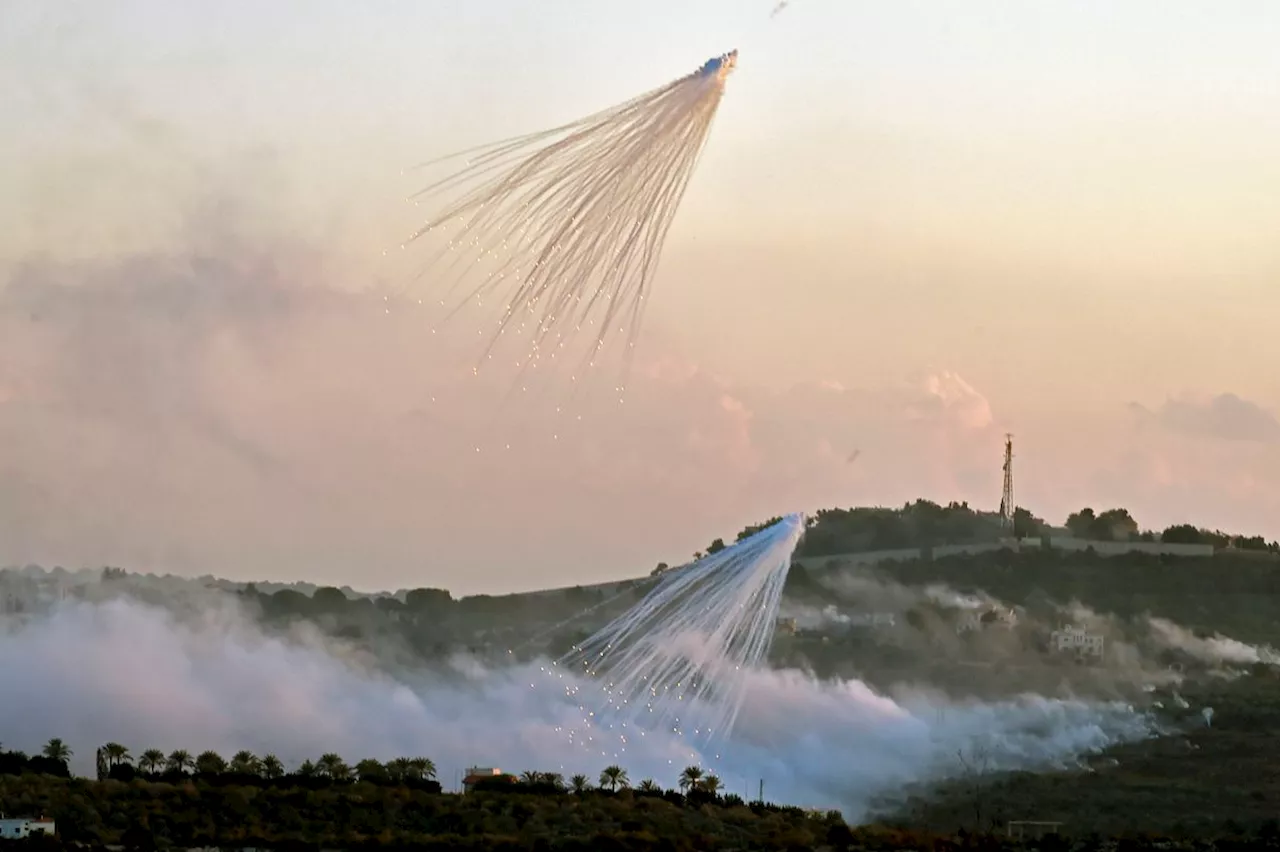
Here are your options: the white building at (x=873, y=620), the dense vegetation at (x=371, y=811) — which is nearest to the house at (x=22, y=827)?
the dense vegetation at (x=371, y=811)

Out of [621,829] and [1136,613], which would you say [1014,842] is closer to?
[621,829]

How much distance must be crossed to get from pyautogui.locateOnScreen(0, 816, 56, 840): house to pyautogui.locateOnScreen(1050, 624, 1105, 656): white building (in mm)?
69764

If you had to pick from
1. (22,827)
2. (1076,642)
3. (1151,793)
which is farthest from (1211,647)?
(22,827)

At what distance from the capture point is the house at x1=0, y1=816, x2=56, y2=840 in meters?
97.4

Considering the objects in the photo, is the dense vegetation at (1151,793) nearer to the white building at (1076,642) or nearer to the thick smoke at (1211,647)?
the white building at (1076,642)

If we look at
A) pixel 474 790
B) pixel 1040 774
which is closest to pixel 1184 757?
pixel 1040 774

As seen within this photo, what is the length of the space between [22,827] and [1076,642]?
239ft

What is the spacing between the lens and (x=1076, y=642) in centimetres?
15400

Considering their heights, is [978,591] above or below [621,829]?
above

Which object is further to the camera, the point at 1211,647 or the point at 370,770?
the point at 1211,647

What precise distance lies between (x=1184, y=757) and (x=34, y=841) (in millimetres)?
60948

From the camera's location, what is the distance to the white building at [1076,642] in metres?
152

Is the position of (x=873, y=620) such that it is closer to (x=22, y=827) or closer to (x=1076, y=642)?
(x=1076, y=642)

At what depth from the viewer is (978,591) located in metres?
163
